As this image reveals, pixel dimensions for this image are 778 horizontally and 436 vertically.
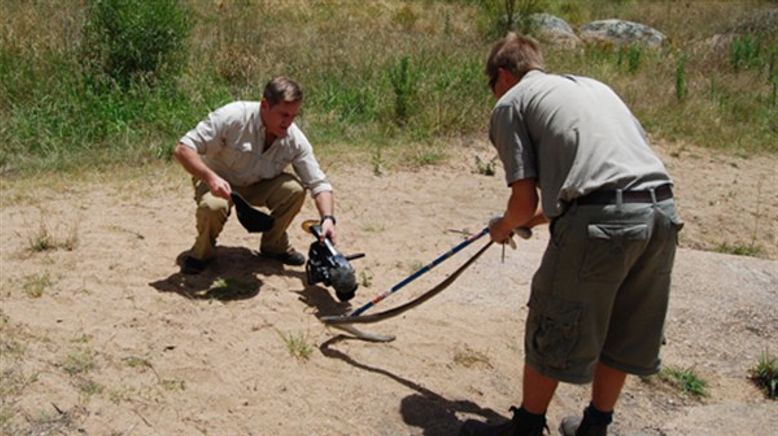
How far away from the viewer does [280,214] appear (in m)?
4.81

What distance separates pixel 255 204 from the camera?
4.80 meters

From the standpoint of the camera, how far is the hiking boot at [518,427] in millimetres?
3203

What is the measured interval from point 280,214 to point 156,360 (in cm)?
128

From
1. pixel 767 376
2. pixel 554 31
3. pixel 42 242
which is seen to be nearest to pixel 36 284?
pixel 42 242

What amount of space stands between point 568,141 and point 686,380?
6.43 ft

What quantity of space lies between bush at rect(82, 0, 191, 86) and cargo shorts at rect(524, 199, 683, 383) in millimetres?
5964

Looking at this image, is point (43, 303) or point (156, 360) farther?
point (43, 303)

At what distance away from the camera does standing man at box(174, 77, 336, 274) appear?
14.2 feet

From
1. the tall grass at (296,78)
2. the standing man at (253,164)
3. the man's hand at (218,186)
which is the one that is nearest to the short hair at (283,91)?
the standing man at (253,164)

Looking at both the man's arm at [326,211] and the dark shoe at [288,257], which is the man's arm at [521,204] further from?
the dark shoe at [288,257]

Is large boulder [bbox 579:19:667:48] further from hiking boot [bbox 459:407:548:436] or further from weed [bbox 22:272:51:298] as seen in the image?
hiking boot [bbox 459:407:548:436]

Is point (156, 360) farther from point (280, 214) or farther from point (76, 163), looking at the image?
point (76, 163)

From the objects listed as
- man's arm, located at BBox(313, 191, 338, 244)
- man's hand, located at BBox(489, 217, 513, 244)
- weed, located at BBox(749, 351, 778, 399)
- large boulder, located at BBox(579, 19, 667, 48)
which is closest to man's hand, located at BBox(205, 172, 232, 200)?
man's arm, located at BBox(313, 191, 338, 244)

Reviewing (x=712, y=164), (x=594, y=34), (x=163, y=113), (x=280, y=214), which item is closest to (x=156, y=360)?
(x=280, y=214)
